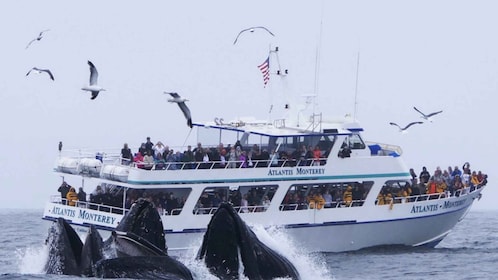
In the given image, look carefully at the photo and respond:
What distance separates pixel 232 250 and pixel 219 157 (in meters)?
27.5

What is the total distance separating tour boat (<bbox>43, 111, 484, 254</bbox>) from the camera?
53.0 meters

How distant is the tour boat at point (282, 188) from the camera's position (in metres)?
53.0

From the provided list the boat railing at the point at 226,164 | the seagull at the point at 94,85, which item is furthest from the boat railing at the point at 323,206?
the seagull at the point at 94,85

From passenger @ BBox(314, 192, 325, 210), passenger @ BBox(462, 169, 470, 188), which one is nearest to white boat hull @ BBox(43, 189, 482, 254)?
passenger @ BBox(314, 192, 325, 210)

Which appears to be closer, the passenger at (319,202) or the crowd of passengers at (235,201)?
the crowd of passengers at (235,201)

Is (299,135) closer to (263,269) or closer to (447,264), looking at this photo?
(447,264)

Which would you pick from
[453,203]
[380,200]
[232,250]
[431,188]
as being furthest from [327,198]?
[232,250]

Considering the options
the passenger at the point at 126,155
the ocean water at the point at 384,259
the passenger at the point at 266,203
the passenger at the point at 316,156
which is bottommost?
the ocean water at the point at 384,259

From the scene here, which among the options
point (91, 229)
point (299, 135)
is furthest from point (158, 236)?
point (299, 135)

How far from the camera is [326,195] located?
55.5 meters

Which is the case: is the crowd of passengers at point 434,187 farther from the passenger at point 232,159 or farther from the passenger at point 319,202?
the passenger at point 232,159

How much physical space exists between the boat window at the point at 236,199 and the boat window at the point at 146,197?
75 cm

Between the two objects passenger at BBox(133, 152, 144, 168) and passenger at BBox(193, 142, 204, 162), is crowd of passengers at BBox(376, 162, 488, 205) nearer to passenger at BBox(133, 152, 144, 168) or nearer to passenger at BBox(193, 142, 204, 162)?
passenger at BBox(193, 142, 204, 162)

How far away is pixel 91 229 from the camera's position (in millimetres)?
27031
